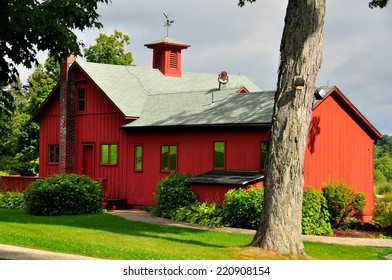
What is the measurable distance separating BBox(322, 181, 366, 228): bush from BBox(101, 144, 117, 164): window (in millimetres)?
11205

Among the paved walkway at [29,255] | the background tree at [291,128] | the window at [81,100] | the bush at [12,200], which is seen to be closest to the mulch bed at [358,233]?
the background tree at [291,128]

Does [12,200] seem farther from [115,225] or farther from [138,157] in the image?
[115,225]

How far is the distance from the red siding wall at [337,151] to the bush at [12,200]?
534 inches

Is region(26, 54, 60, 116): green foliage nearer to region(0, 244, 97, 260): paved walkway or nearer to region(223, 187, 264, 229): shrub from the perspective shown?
region(223, 187, 264, 229): shrub

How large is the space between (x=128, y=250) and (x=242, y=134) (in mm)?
12314

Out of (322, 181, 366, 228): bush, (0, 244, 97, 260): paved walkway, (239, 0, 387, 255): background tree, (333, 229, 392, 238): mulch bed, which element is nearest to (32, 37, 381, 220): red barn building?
(322, 181, 366, 228): bush

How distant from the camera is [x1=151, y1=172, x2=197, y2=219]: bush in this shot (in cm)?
2689

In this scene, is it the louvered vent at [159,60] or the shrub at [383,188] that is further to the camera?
the louvered vent at [159,60]

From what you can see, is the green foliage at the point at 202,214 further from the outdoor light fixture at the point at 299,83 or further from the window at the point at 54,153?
the window at the point at 54,153

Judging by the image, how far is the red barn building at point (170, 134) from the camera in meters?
28.1

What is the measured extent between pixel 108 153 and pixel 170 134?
14.3 ft

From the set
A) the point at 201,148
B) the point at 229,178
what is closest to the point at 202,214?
the point at 229,178
